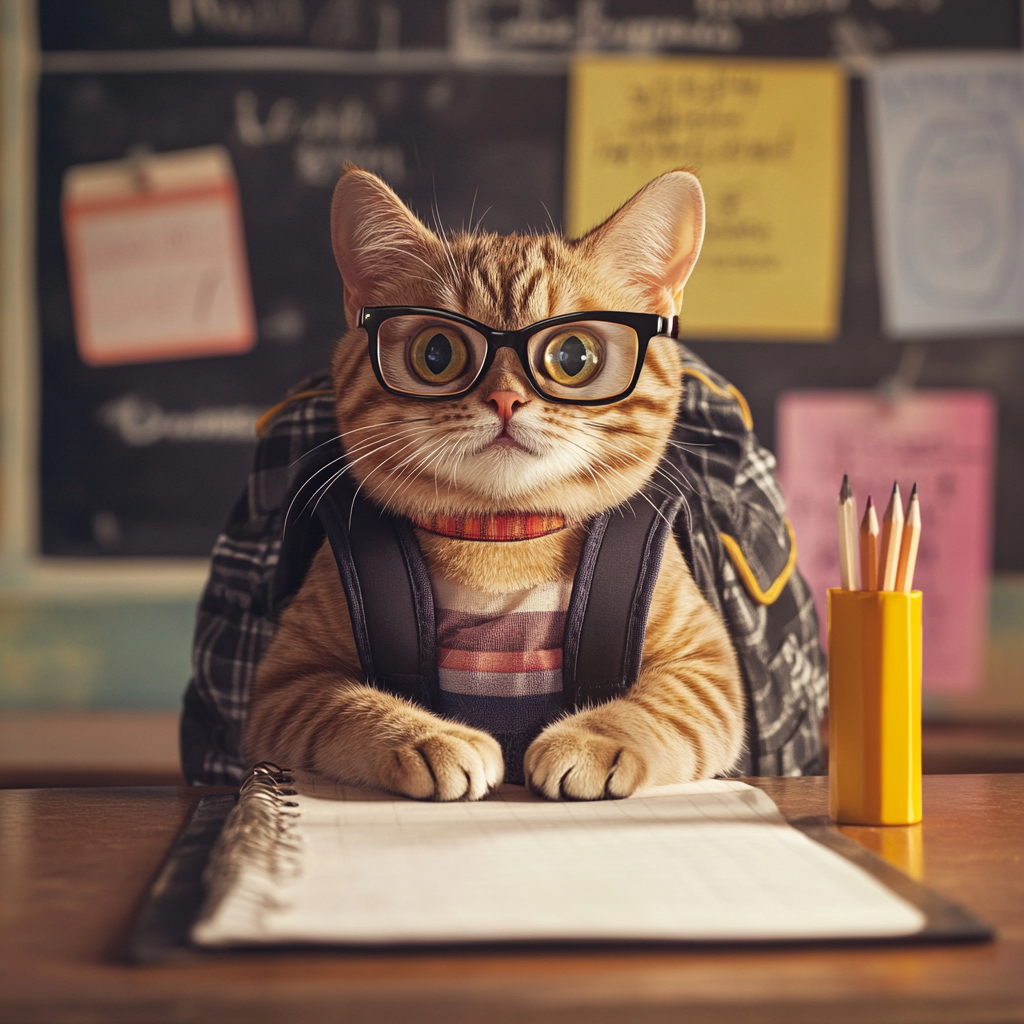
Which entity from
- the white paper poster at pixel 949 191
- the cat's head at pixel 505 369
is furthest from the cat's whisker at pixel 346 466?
the white paper poster at pixel 949 191

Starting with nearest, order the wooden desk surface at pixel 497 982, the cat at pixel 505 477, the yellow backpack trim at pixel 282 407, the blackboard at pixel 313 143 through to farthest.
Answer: the wooden desk surface at pixel 497 982 < the cat at pixel 505 477 < the yellow backpack trim at pixel 282 407 < the blackboard at pixel 313 143

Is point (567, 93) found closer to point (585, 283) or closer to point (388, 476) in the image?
point (585, 283)

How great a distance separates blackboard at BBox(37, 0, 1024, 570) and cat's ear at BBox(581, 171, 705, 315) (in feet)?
3.28

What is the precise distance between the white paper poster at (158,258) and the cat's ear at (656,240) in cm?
112

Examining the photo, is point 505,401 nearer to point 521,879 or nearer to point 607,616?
point 607,616

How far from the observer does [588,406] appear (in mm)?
831

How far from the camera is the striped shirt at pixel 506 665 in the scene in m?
0.82

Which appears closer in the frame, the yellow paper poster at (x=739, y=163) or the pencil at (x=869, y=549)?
the pencil at (x=869, y=549)

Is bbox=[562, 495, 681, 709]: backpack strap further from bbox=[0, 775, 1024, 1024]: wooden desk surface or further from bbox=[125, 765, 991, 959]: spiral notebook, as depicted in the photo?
bbox=[0, 775, 1024, 1024]: wooden desk surface

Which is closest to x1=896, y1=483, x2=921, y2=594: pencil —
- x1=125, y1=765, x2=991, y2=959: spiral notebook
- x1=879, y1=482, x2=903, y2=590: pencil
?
x1=879, y1=482, x2=903, y2=590: pencil

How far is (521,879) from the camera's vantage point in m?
0.54

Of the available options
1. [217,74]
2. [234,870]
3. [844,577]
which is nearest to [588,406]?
Answer: [844,577]

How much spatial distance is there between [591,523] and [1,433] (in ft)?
4.61

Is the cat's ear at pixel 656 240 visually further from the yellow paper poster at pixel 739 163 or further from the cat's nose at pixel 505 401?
the yellow paper poster at pixel 739 163
